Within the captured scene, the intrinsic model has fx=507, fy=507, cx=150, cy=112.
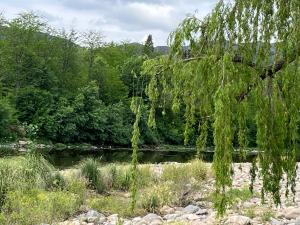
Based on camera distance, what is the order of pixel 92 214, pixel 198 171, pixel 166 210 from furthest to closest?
pixel 198 171 < pixel 166 210 < pixel 92 214

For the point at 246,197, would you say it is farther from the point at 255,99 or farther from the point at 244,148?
the point at 255,99

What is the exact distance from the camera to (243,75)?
18.3 feet

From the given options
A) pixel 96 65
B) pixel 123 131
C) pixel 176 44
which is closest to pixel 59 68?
pixel 96 65

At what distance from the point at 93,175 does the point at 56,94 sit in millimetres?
41031

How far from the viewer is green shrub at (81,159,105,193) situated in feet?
41.1

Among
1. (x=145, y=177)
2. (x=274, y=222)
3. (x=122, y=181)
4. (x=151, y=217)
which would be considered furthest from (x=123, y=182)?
(x=274, y=222)

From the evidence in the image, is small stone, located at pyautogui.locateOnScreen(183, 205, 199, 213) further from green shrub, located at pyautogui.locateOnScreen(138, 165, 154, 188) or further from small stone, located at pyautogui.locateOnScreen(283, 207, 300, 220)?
green shrub, located at pyautogui.locateOnScreen(138, 165, 154, 188)

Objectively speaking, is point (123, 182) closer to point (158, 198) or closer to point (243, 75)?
point (158, 198)

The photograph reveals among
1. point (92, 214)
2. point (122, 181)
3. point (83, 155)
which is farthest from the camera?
point (83, 155)

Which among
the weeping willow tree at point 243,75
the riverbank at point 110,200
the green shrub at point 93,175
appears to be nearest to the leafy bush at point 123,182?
the riverbank at point 110,200

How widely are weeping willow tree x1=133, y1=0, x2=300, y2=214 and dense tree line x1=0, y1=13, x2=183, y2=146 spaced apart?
38.3 meters

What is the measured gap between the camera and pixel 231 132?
4.96 m

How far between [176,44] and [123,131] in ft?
154

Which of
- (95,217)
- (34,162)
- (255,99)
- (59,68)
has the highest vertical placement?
(59,68)
